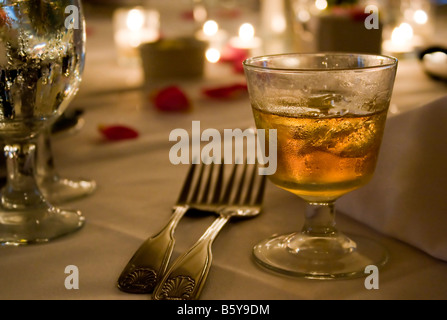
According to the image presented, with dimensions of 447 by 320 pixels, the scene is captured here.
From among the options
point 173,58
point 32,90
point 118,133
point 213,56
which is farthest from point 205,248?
point 213,56

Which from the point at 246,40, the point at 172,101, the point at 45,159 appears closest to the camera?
the point at 45,159

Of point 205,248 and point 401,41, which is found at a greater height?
point 401,41

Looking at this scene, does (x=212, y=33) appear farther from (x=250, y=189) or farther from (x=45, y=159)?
(x=250, y=189)

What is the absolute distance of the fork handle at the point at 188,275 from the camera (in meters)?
0.52

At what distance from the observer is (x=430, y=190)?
0.65m

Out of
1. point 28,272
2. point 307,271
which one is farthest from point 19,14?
point 307,271

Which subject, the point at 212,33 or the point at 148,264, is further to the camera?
the point at 212,33

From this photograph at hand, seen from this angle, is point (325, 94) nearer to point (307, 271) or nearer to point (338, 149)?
point (338, 149)

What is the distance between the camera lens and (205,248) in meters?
0.61

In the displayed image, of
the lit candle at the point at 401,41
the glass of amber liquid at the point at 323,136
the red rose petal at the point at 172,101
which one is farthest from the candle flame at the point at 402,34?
the glass of amber liquid at the point at 323,136

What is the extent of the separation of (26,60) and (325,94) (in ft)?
1.10

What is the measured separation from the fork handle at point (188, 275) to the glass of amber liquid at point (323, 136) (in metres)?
0.06

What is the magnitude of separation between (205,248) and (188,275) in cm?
6

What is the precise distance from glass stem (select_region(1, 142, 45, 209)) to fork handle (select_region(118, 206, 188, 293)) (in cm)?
20
